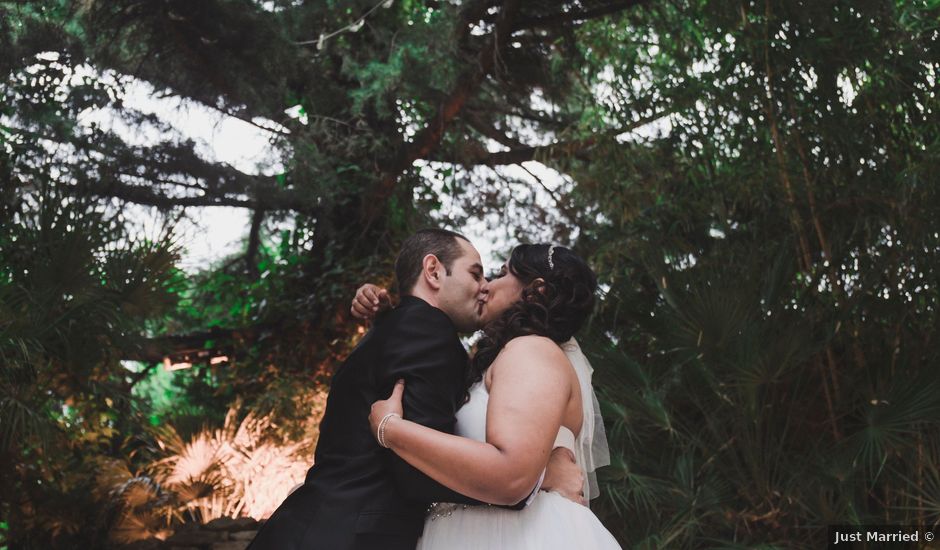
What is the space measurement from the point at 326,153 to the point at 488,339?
6257 mm

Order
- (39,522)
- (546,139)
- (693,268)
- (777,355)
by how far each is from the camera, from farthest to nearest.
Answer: (546,139) < (39,522) < (693,268) < (777,355)

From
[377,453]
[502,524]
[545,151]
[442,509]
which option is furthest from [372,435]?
[545,151]

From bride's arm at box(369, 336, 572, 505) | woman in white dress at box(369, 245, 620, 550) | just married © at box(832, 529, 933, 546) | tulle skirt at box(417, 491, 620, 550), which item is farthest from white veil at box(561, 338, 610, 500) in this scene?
just married © at box(832, 529, 933, 546)

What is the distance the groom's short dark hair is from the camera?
2357 millimetres

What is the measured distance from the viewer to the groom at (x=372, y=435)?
2.05m

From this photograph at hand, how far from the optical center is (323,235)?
9.21 m

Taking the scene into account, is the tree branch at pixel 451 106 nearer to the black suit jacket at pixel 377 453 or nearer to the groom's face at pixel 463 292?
the groom's face at pixel 463 292

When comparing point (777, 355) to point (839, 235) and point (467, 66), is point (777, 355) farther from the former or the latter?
point (467, 66)

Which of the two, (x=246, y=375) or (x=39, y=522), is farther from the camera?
(x=246, y=375)

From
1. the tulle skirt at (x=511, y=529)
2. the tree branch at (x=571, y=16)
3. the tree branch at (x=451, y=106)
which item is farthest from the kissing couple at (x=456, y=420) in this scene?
the tree branch at (x=571, y=16)

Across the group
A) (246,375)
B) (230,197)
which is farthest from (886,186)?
(246,375)

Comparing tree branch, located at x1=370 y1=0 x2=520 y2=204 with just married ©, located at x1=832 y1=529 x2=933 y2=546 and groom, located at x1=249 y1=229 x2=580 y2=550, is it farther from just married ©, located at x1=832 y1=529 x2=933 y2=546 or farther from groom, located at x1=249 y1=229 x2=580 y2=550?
groom, located at x1=249 y1=229 x2=580 y2=550

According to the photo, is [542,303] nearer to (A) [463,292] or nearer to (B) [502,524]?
(A) [463,292]

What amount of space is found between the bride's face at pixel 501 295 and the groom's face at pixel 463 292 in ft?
0.38
